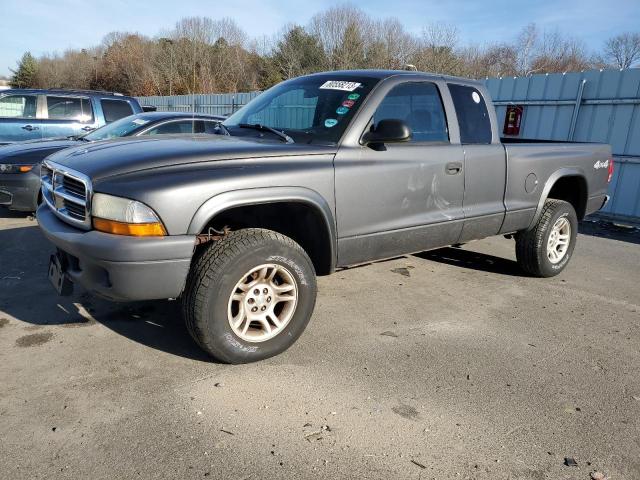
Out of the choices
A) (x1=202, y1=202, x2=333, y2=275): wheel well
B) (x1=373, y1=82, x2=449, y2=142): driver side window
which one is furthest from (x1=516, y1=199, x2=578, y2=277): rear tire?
(x1=202, y1=202, x2=333, y2=275): wheel well

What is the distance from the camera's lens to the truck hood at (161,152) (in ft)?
9.23

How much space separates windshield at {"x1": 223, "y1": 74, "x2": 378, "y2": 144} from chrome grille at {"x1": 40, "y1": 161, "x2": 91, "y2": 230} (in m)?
1.29

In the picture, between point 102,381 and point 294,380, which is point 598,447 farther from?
point 102,381

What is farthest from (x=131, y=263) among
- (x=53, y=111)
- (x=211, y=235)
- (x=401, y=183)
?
(x=53, y=111)

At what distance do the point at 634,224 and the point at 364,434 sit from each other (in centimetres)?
817

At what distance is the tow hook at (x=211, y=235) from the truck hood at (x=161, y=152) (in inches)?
17.0

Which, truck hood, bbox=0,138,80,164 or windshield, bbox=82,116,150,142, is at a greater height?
windshield, bbox=82,116,150,142

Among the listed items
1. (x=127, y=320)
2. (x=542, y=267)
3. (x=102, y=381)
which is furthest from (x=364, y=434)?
(x=542, y=267)

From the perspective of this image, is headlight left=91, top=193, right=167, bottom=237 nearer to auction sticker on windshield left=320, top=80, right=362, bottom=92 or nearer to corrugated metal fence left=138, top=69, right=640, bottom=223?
auction sticker on windshield left=320, top=80, right=362, bottom=92

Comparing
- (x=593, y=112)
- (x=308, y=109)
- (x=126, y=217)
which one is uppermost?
(x=593, y=112)

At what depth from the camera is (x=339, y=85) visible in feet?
12.4

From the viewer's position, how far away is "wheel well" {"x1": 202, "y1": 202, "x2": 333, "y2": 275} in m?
3.23

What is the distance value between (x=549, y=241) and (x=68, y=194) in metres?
4.43

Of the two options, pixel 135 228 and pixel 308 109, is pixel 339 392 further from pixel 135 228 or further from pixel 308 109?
pixel 308 109
